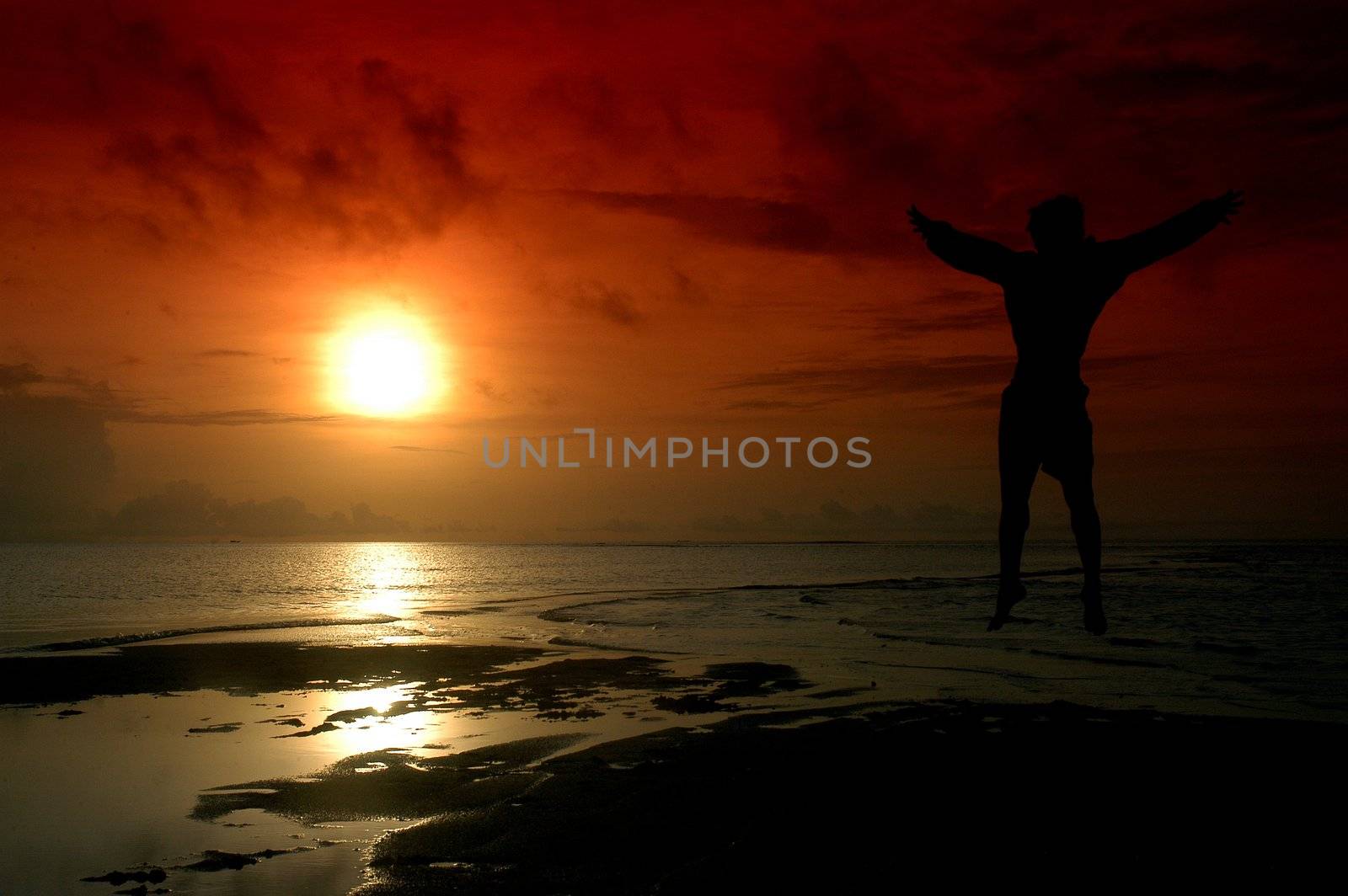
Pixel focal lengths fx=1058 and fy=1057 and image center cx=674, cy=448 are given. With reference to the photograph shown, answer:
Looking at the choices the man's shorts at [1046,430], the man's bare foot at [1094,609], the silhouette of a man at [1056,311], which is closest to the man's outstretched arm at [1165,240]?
the silhouette of a man at [1056,311]

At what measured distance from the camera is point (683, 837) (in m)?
7.49

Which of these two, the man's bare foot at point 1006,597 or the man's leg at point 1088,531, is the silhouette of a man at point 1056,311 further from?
the man's bare foot at point 1006,597

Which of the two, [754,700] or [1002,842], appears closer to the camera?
[1002,842]

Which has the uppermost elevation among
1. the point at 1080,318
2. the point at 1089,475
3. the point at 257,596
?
the point at 1080,318

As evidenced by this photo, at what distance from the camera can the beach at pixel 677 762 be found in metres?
6.98

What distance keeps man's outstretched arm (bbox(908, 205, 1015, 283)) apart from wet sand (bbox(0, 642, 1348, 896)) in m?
4.02

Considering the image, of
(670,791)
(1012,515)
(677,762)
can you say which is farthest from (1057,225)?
(677,762)

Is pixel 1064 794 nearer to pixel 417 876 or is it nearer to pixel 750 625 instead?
pixel 417 876

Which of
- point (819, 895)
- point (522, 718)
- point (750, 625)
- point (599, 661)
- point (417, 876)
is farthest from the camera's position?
point (750, 625)

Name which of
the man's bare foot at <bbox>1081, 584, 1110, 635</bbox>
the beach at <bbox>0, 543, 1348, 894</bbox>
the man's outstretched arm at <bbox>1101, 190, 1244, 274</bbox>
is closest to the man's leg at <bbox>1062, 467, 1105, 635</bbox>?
the man's bare foot at <bbox>1081, 584, 1110, 635</bbox>

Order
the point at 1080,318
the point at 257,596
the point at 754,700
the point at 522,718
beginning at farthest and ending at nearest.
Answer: the point at 257,596
the point at 754,700
the point at 522,718
the point at 1080,318

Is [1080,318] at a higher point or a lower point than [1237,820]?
higher

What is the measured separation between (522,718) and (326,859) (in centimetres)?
586

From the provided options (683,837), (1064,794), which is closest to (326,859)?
(683,837)
